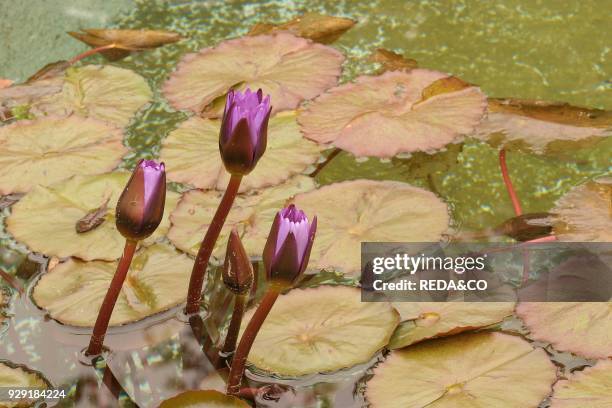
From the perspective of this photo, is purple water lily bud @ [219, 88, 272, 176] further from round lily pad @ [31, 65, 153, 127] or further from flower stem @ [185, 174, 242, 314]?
round lily pad @ [31, 65, 153, 127]

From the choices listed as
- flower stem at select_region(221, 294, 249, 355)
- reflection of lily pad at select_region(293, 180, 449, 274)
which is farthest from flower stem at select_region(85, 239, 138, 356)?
reflection of lily pad at select_region(293, 180, 449, 274)

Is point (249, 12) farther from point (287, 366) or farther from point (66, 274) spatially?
point (287, 366)

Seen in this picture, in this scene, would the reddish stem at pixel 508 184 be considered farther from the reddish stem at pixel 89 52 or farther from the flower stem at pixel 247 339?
the reddish stem at pixel 89 52

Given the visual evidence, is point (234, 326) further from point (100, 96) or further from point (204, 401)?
point (100, 96)

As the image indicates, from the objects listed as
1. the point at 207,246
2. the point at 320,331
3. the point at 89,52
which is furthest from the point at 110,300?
the point at 89,52

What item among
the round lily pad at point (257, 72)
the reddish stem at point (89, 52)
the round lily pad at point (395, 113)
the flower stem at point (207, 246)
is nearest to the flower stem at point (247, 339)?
the flower stem at point (207, 246)

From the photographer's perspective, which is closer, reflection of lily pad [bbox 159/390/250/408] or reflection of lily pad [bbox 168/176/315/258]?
reflection of lily pad [bbox 159/390/250/408]

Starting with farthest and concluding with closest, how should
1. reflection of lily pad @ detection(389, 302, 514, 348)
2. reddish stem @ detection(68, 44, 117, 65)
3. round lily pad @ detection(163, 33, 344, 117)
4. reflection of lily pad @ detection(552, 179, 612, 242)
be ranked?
1. reddish stem @ detection(68, 44, 117, 65)
2. round lily pad @ detection(163, 33, 344, 117)
3. reflection of lily pad @ detection(552, 179, 612, 242)
4. reflection of lily pad @ detection(389, 302, 514, 348)
